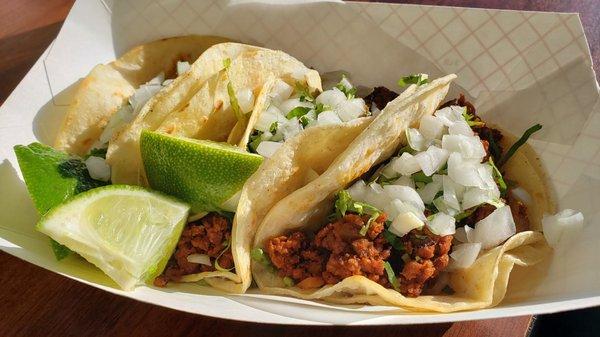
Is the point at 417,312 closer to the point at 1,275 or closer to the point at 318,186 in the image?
the point at 318,186

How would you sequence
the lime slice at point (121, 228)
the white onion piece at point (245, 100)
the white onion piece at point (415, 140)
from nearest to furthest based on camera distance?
the lime slice at point (121, 228)
the white onion piece at point (415, 140)
the white onion piece at point (245, 100)

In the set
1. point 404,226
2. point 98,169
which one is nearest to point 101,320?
point 98,169

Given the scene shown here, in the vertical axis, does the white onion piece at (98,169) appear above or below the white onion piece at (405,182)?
above

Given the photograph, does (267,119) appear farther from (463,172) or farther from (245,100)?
(463,172)

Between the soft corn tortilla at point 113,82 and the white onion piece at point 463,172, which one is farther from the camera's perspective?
the soft corn tortilla at point 113,82

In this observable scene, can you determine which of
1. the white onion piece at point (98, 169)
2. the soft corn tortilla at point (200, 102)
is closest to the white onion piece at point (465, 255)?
the soft corn tortilla at point (200, 102)

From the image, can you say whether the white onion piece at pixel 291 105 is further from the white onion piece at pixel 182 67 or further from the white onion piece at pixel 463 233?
the white onion piece at pixel 463 233

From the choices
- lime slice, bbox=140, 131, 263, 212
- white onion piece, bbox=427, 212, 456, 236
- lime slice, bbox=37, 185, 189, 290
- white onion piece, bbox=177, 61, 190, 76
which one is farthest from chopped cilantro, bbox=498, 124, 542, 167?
white onion piece, bbox=177, 61, 190, 76
